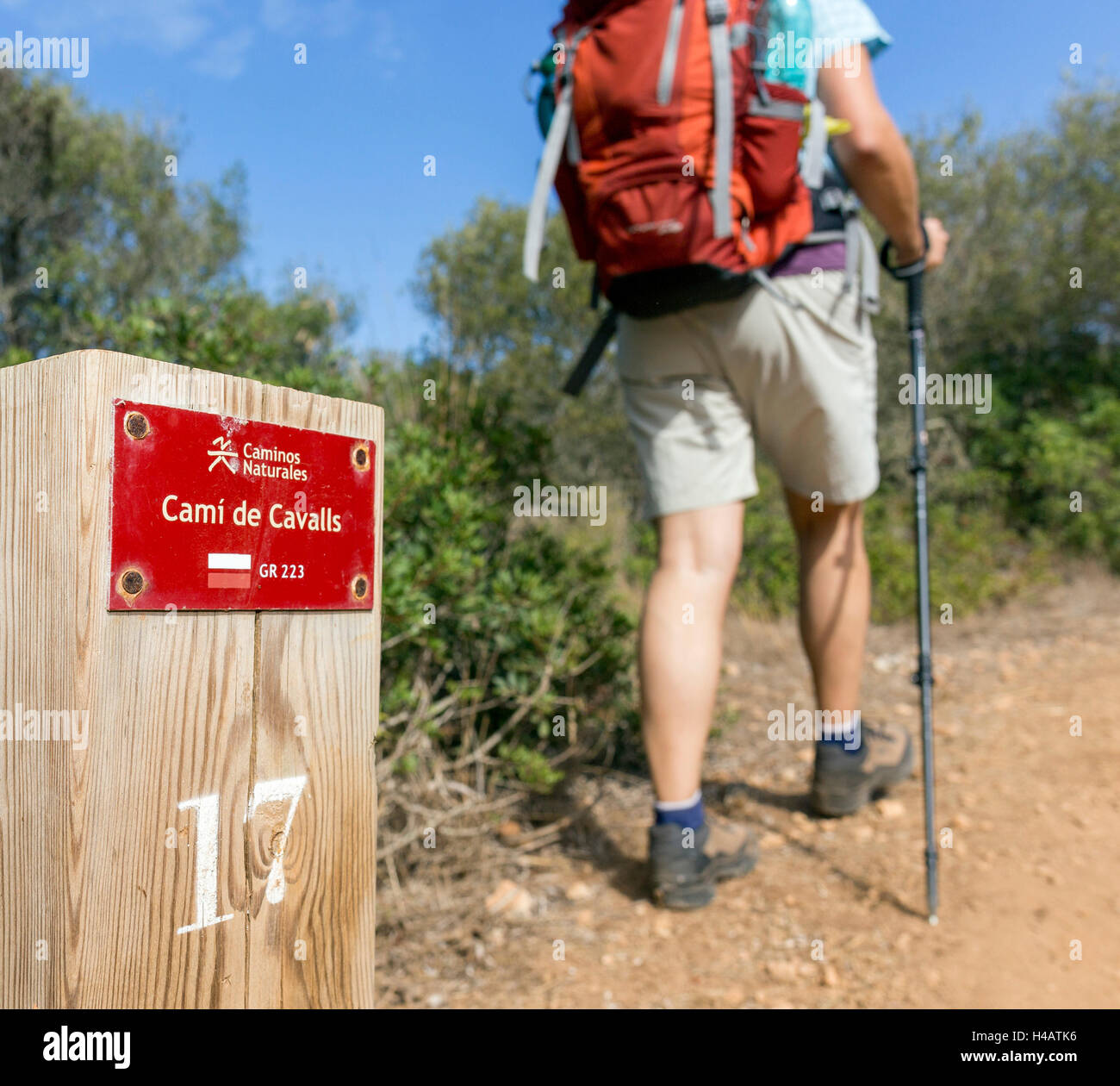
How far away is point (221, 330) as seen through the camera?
2.57 m

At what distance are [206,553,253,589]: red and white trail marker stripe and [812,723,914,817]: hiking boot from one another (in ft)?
6.56

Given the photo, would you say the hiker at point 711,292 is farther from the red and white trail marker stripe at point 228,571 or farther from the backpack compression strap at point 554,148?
the red and white trail marker stripe at point 228,571

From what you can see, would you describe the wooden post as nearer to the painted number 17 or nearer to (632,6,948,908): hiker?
the painted number 17

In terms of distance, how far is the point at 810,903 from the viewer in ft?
7.10

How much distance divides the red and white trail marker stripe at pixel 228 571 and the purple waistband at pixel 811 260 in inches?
66.3

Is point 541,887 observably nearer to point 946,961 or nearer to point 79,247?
point 946,961


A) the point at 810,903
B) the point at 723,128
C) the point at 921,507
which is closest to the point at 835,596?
the point at 921,507

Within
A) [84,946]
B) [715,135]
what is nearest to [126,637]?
[84,946]

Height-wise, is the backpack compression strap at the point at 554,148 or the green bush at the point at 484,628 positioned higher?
the backpack compression strap at the point at 554,148

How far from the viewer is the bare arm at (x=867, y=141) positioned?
2139mm

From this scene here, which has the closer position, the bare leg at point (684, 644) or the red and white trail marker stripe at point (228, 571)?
the red and white trail marker stripe at point (228, 571)

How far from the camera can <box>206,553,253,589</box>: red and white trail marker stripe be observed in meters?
0.89

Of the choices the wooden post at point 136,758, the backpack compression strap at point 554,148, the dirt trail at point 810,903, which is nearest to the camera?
the wooden post at point 136,758

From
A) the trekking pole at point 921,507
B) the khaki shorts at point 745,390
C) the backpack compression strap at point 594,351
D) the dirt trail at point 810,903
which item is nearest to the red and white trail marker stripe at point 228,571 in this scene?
the dirt trail at point 810,903
